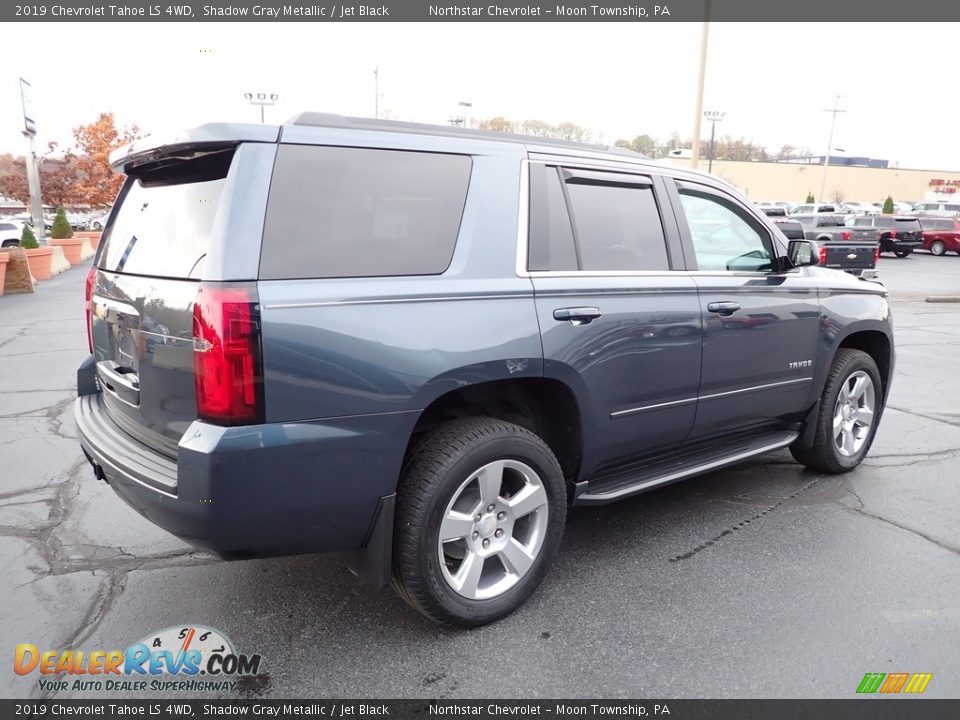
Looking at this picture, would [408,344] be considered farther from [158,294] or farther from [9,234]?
[9,234]

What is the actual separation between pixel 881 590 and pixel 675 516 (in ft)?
3.63

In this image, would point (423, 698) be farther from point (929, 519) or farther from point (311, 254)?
point (929, 519)

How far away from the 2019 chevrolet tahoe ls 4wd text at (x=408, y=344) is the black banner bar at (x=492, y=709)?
1.36ft

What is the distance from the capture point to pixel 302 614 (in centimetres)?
299

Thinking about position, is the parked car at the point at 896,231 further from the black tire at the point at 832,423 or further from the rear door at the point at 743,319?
the rear door at the point at 743,319

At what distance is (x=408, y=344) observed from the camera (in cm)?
253

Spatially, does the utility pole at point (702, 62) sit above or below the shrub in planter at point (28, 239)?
above

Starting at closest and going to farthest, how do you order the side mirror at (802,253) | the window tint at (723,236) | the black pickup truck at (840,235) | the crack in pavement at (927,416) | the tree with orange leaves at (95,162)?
the window tint at (723,236) → the side mirror at (802,253) → the crack in pavement at (927,416) → the black pickup truck at (840,235) → the tree with orange leaves at (95,162)

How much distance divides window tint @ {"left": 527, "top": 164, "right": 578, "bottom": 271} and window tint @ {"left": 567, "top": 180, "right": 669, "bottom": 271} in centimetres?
7

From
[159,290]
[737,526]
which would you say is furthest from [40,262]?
[737,526]

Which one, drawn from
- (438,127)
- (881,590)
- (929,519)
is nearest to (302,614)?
(438,127)

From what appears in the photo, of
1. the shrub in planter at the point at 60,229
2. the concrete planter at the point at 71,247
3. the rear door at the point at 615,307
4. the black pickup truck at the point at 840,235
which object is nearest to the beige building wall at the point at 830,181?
the black pickup truck at the point at 840,235

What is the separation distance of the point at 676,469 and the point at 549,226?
4.86ft

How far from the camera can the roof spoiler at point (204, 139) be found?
2.40 meters
